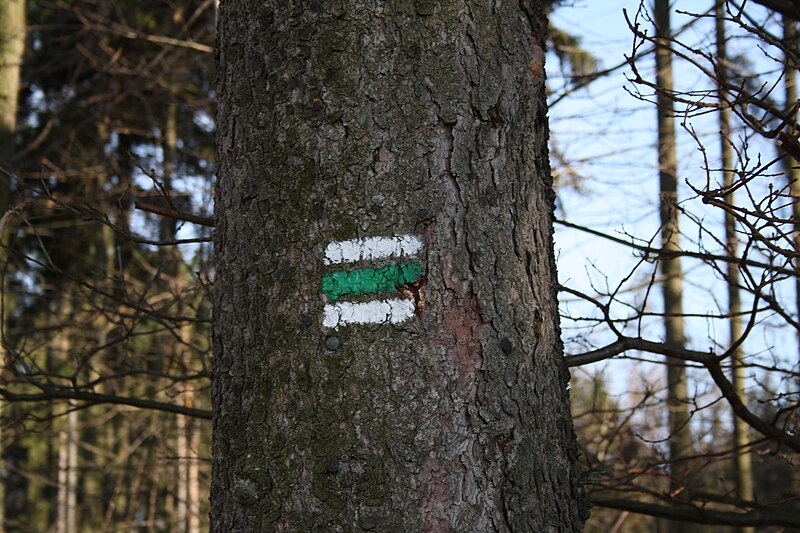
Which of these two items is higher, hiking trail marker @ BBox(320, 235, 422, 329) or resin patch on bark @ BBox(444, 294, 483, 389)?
hiking trail marker @ BBox(320, 235, 422, 329)

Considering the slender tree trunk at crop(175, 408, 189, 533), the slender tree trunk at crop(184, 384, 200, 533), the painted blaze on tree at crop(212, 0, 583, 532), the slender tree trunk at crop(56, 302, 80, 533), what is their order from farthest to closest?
the slender tree trunk at crop(56, 302, 80, 533) < the slender tree trunk at crop(175, 408, 189, 533) < the slender tree trunk at crop(184, 384, 200, 533) < the painted blaze on tree at crop(212, 0, 583, 532)

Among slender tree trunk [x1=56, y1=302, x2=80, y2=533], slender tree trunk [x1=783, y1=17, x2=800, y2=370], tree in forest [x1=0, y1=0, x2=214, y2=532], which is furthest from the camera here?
slender tree trunk [x1=56, y1=302, x2=80, y2=533]

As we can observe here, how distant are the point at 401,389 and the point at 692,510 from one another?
2.04 metres

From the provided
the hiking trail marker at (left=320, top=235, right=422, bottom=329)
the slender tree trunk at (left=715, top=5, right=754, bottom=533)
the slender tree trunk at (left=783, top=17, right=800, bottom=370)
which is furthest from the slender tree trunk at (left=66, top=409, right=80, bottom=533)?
the hiking trail marker at (left=320, top=235, right=422, bottom=329)

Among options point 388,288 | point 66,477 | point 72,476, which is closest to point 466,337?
point 388,288

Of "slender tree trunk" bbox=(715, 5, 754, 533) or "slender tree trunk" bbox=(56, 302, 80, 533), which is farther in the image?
"slender tree trunk" bbox=(56, 302, 80, 533)

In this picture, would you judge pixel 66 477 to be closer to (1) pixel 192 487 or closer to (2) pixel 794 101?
(1) pixel 192 487

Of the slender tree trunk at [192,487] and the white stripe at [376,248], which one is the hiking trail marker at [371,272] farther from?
the slender tree trunk at [192,487]

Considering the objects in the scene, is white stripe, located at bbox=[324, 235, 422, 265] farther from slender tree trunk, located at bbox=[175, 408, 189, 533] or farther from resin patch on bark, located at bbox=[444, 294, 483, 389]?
slender tree trunk, located at bbox=[175, 408, 189, 533]

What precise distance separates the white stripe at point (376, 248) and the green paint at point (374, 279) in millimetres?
→ 24

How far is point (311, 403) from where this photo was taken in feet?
4.80

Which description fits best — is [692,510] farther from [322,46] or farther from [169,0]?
[169,0]

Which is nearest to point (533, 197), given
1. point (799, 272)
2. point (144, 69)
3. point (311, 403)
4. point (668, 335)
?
point (311, 403)

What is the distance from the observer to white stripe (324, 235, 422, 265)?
1496mm
